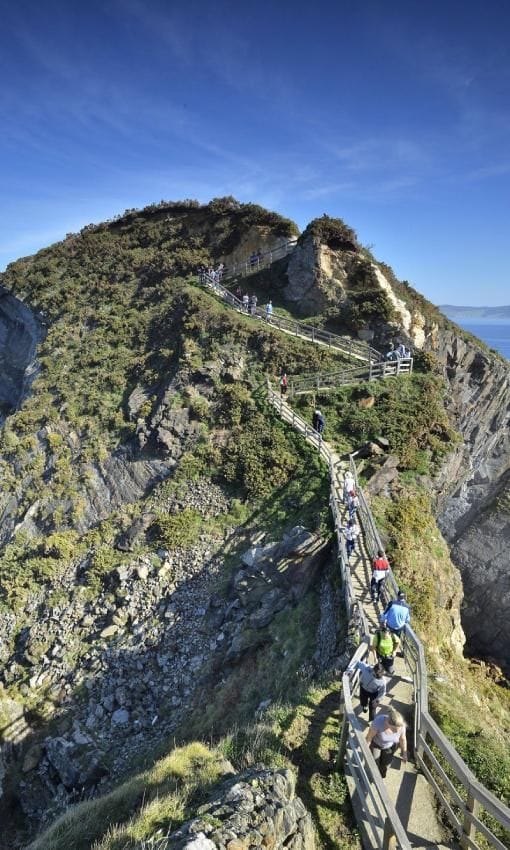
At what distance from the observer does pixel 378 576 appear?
43.9 feet

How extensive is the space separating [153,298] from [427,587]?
27.2 m

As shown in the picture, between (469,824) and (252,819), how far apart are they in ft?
9.79

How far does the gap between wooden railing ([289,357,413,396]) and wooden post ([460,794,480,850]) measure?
Result: 20274 millimetres

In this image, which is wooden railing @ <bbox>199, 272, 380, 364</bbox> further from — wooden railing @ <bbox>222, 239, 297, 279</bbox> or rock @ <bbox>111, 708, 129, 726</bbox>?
rock @ <bbox>111, 708, 129, 726</bbox>

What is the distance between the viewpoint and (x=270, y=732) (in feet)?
31.6

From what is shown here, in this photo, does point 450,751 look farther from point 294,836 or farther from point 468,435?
point 468,435

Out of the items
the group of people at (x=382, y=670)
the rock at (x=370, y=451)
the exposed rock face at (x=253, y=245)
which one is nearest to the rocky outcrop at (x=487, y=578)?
the rock at (x=370, y=451)

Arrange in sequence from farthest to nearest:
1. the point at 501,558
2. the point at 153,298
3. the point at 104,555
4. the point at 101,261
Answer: the point at 101,261 → the point at 153,298 → the point at 501,558 → the point at 104,555

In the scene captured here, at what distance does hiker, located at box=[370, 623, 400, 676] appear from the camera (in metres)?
10.3

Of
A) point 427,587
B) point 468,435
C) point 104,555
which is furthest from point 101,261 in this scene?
point 427,587

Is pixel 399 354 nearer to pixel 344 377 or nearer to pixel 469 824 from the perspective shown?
pixel 344 377

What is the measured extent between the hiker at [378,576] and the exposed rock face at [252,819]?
6.37m

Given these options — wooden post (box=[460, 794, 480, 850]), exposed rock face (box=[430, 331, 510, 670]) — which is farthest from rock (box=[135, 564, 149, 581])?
wooden post (box=[460, 794, 480, 850])

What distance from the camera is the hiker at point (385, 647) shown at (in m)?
10.3
